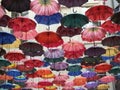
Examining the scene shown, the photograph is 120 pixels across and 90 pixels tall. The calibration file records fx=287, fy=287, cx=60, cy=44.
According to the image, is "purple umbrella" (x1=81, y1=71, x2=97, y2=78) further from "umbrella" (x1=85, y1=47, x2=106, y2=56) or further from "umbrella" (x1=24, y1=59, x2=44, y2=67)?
"umbrella" (x1=24, y1=59, x2=44, y2=67)

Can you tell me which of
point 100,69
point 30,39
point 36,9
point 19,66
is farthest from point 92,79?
point 36,9

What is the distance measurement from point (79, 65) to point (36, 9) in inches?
157

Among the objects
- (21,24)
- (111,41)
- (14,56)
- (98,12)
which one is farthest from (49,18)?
(14,56)

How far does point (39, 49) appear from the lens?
10117mm

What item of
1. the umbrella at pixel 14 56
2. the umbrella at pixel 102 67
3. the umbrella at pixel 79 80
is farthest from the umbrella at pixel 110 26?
the umbrella at pixel 79 80

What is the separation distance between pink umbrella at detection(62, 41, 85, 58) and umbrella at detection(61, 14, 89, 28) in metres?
1.13

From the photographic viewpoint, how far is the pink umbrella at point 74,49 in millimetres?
10047

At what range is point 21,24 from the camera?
898cm

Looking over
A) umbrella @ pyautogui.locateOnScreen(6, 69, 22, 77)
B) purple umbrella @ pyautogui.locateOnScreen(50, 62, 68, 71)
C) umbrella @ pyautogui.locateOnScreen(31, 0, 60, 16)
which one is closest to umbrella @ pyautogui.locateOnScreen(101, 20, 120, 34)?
umbrella @ pyautogui.locateOnScreen(31, 0, 60, 16)

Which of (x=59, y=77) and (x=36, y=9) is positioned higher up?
(x=36, y=9)

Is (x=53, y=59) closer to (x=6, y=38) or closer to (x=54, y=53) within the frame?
(x=54, y=53)

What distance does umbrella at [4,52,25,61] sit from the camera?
35.1 ft

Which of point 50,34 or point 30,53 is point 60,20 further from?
point 30,53

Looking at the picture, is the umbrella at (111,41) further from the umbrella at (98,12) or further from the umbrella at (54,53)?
the umbrella at (54,53)
